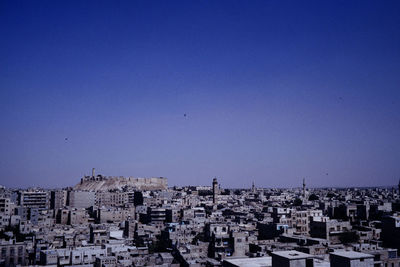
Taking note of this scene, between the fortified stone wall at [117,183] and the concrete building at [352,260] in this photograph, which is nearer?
the concrete building at [352,260]

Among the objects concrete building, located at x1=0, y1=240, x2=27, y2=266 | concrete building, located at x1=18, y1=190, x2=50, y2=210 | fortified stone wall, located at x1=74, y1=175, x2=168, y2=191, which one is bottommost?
concrete building, located at x1=0, y1=240, x2=27, y2=266

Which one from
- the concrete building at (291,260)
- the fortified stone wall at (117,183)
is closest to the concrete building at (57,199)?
the fortified stone wall at (117,183)

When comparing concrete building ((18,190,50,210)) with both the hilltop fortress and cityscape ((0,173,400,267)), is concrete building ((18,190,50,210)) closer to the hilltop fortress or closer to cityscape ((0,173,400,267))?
cityscape ((0,173,400,267))

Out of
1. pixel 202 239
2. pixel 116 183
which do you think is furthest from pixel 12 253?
pixel 116 183

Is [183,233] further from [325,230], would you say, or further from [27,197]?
[27,197]

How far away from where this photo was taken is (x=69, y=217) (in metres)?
43.8

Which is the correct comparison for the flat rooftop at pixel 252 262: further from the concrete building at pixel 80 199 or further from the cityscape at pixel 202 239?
the concrete building at pixel 80 199

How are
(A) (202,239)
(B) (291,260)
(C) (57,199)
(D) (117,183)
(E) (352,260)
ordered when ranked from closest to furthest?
(E) (352,260)
(B) (291,260)
(A) (202,239)
(C) (57,199)
(D) (117,183)

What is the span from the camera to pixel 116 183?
94.2 m

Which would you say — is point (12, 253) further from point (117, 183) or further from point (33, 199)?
point (117, 183)

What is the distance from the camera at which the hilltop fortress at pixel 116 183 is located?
91562 mm

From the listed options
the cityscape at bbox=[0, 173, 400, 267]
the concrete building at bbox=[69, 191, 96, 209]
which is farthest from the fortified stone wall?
the cityscape at bbox=[0, 173, 400, 267]

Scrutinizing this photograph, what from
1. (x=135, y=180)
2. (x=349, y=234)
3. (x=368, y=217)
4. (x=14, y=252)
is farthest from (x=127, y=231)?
(x=135, y=180)

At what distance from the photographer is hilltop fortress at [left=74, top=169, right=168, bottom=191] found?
91562mm
